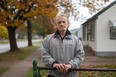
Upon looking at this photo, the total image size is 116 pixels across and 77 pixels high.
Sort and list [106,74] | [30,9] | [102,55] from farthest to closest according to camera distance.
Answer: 1. [30,9]
2. [102,55]
3. [106,74]

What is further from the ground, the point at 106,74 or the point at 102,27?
the point at 102,27

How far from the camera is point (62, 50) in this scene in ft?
15.6

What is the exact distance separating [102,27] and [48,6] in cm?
500

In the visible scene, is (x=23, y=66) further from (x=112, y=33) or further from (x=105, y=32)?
(x=112, y=33)

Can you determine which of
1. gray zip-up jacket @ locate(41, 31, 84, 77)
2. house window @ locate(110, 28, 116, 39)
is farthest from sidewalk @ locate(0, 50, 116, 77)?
gray zip-up jacket @ locate(41, 31, 84, 77)

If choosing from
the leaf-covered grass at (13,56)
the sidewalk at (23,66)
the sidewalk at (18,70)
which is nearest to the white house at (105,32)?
the sidewalk at (23,66)

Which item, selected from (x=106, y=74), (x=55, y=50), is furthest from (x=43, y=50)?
(x=106, y=74)

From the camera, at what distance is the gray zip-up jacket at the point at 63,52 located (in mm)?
4754

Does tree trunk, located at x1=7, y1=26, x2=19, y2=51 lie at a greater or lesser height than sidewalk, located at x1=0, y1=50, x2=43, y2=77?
greater

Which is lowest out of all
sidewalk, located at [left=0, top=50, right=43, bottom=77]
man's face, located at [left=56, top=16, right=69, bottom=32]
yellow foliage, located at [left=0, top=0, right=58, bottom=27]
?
sidewalk, located at [left=0, top=50, right=43, bottom=77]

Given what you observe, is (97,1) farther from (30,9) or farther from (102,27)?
(30,9)

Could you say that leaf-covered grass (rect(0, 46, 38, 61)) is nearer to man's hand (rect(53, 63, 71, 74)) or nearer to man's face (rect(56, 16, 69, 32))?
man's face (rect(56, 16, 69, 32))

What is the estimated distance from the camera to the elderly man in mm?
4750

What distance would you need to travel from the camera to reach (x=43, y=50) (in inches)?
190
